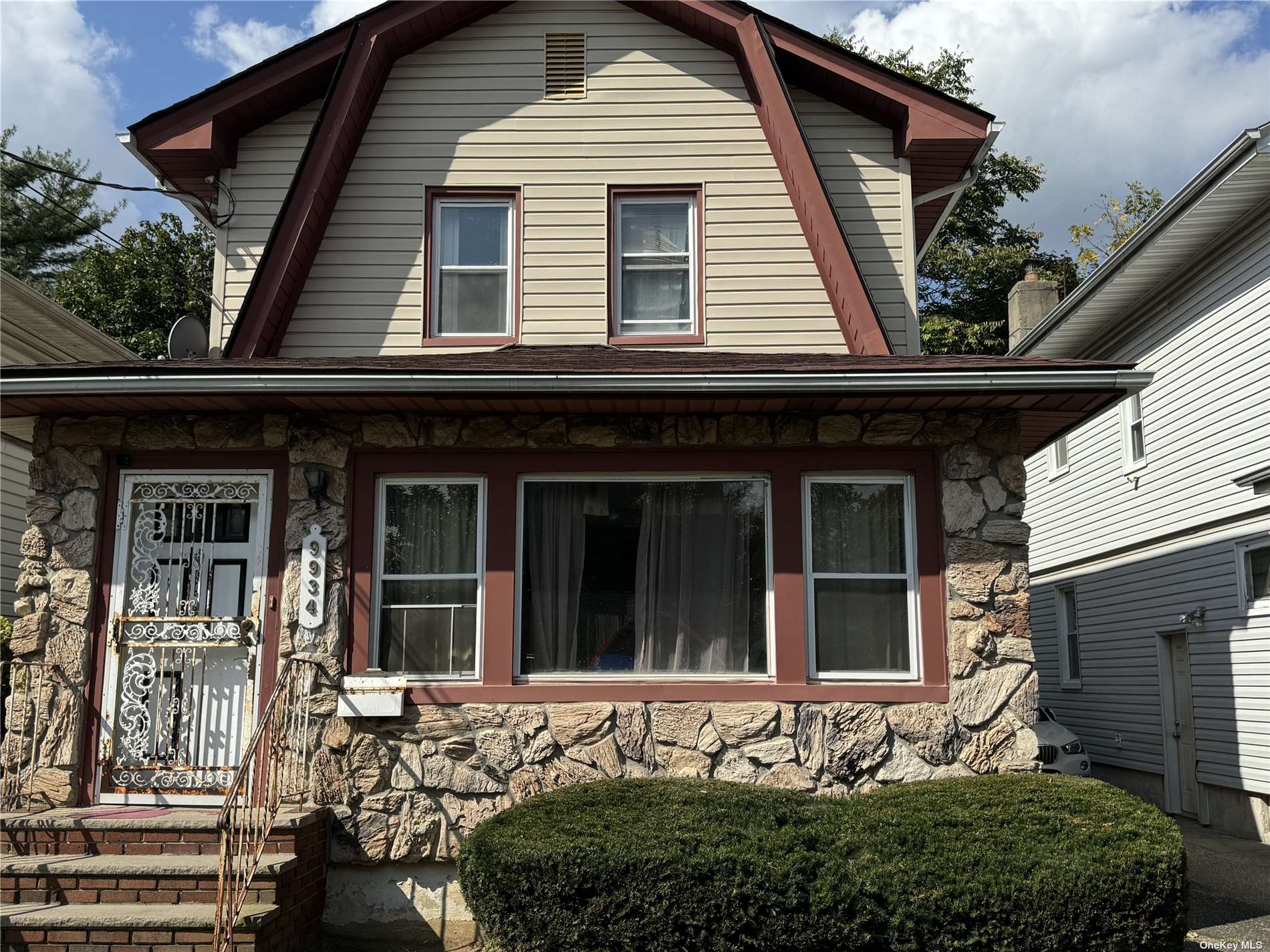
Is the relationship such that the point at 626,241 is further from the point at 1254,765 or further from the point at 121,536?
the point at 1254,765

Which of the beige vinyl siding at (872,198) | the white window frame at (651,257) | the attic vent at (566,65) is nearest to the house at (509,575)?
the white window frame at (651,257)

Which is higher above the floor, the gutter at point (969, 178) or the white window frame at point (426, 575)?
the gutter at point (969, 178)

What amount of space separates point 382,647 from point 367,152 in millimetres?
4475

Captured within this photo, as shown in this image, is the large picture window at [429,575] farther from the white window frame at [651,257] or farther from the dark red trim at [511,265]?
the white window frame at [651,257]

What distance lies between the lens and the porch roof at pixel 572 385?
264 inches

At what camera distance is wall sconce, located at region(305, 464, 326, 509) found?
7.47 m

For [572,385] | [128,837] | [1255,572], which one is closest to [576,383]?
[572,385]

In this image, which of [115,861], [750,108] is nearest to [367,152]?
[750,108]

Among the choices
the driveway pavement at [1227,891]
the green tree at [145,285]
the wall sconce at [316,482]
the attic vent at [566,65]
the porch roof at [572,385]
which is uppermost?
the green tree at [145,285]

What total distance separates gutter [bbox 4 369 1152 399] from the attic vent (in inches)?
157

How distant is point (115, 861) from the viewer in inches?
247

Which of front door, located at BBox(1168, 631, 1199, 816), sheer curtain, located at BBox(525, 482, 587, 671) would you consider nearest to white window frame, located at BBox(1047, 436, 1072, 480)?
front door, located at BBox(1168, 631, 1199, 816)

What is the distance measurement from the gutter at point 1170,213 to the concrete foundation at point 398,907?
9069 mm

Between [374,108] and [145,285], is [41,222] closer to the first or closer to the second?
[145,285]
